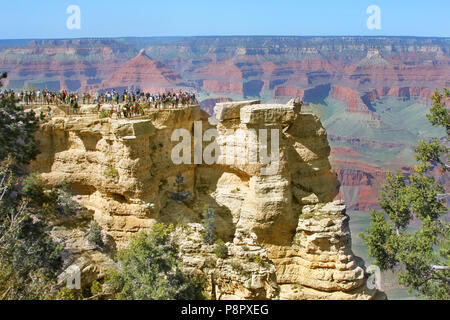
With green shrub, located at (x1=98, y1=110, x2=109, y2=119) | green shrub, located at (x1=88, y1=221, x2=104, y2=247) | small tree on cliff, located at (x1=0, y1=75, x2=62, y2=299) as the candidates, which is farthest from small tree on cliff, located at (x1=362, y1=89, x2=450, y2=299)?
small tree on cliff, located at (x1=0, y1=75, x2=62, y2=299)

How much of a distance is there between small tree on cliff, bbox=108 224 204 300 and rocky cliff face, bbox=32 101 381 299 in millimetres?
1834

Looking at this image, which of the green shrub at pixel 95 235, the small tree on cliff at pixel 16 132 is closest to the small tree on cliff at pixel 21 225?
the small tree on cliff at pixel 16 132

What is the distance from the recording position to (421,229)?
87.6 feet

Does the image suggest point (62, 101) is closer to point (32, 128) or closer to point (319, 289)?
point (32, 128)

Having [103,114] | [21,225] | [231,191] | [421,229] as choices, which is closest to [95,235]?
[21,225]

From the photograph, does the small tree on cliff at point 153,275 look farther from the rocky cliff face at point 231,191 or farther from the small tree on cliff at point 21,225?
the small tree on cliff at point 21,225

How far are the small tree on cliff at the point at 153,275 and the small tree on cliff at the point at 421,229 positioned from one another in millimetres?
13069

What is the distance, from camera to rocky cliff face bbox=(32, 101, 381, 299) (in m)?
23.3

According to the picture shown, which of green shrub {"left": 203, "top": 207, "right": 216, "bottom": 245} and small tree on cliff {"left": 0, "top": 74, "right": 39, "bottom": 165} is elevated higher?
small tree on cliff {"left": 0, "top": 74, "right": 39, "bottom": 165}

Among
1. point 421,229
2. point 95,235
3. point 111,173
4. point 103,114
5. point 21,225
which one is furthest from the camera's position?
point 421,229

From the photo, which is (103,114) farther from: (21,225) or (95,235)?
(21,225)

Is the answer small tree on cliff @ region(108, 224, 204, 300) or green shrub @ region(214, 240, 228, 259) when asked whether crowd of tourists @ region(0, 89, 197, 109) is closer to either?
small tree on cliff @ region(108, 224, 204, 300)

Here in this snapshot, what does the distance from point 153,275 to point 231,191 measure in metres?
8.74
